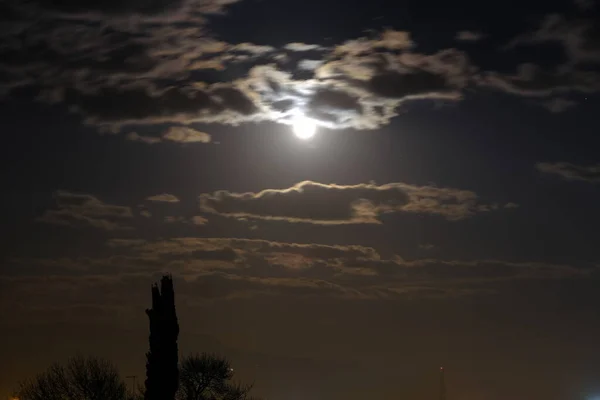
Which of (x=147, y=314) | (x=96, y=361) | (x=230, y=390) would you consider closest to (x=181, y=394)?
(x=230, y=390)

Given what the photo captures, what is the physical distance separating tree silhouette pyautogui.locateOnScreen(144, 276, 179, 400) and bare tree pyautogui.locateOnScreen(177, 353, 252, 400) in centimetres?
2003

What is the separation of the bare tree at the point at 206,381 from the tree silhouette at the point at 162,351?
65.7 ft

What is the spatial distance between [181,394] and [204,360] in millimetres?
7288

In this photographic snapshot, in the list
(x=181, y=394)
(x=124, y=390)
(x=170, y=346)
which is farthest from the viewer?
Result: (x=181, y=394)

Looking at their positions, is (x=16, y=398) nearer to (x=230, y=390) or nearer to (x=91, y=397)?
(x=91, y=397)

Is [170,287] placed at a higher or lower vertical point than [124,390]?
higher

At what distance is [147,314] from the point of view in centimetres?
9950

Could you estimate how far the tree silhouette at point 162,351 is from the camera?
319 feet

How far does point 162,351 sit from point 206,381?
23.4m

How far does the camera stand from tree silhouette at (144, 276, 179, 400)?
9712 centimetres

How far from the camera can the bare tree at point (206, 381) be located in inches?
4656

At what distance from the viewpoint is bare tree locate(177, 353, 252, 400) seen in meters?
118

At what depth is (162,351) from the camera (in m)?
97.6

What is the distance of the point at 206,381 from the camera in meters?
120
